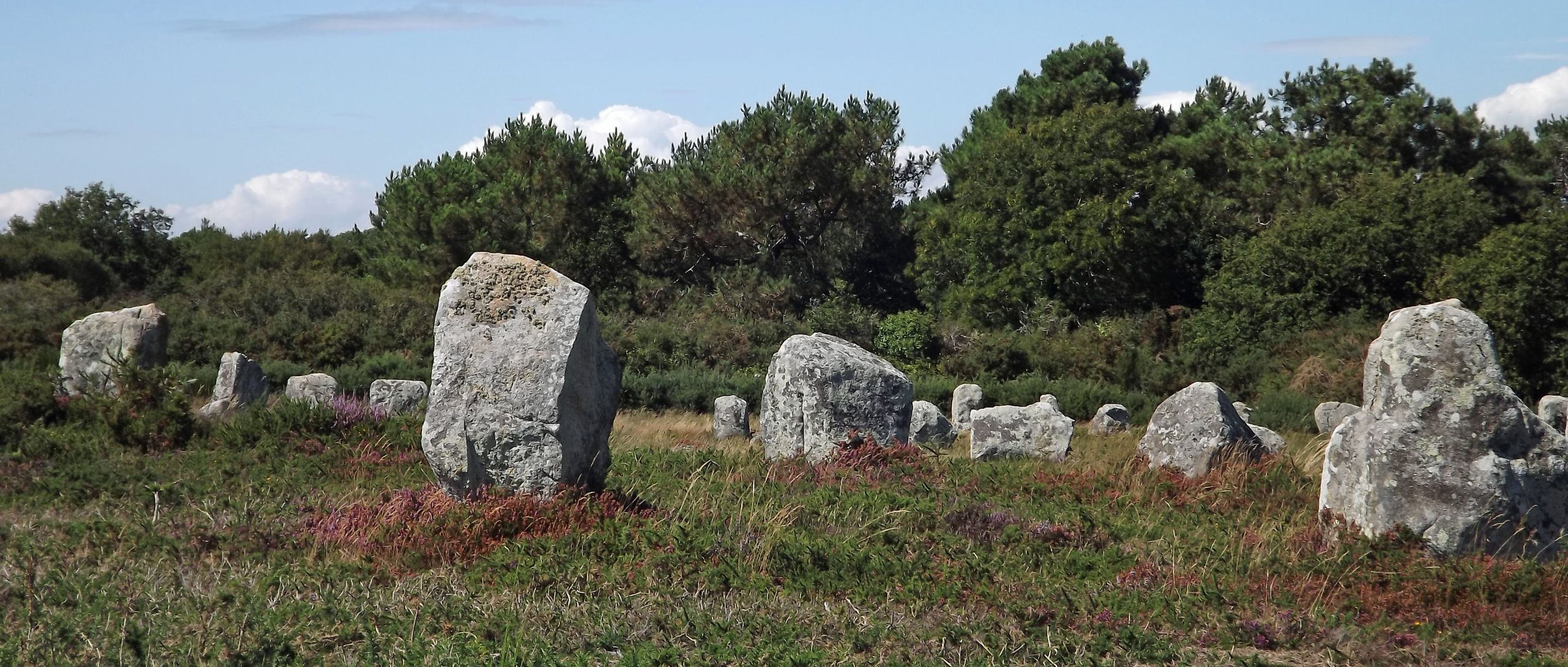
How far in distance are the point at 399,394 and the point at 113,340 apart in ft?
14.2

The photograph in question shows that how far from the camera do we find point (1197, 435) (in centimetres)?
1348

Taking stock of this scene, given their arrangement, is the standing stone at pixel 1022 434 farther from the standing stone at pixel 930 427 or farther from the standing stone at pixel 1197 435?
the standing stone at pixel 930 427

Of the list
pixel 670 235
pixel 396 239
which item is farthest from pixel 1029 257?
pixel 396 239

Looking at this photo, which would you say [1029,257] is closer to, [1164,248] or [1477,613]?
[1164,248]

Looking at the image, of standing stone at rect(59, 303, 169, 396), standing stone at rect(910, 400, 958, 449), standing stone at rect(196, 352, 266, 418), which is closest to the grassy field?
standing stone at rect(910, 400, 958, 449)

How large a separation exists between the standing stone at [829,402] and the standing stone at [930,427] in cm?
324

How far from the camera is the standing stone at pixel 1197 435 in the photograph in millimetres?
13305

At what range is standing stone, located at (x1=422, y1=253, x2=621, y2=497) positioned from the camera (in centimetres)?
985

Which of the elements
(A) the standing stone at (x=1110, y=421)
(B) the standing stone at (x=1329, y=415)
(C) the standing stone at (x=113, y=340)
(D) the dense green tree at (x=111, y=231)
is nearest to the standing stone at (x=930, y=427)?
(A) the standing stone at (x=1110, y=421)

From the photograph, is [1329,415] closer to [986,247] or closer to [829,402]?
[829,402]

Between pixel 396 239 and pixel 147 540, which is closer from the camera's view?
pixel 147 540

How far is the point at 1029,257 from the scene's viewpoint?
35.2 m

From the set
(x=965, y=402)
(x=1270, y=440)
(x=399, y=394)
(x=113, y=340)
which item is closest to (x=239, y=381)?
(x=113, y=340)

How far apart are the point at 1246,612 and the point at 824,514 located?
3.51 metres
